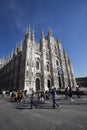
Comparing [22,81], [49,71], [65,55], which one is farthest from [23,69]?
[65,55]

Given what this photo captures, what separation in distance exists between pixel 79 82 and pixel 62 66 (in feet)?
82.3

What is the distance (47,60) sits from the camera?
36938 mm

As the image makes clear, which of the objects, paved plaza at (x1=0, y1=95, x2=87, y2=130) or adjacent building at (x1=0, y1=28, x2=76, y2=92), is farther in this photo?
adjacent building at (x1=0, y1=28, x2=76, y2=92)

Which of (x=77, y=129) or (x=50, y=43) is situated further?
(x=50, y=43)

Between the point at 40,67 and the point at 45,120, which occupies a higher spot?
the point at 40,67

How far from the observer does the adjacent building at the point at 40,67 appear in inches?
1148

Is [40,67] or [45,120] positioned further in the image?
[40,67]

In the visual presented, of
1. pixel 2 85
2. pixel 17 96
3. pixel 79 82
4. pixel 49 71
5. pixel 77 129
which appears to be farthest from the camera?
pixel 79 82

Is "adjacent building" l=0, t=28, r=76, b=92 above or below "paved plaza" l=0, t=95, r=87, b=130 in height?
above

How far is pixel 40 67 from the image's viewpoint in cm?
Answer: 3416

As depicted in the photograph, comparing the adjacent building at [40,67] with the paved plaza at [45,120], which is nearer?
the paved plaza at [45,120]

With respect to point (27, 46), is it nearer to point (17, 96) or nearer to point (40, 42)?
point (40, 42)

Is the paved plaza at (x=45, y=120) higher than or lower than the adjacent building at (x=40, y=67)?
lower

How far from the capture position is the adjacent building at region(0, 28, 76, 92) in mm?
29172
